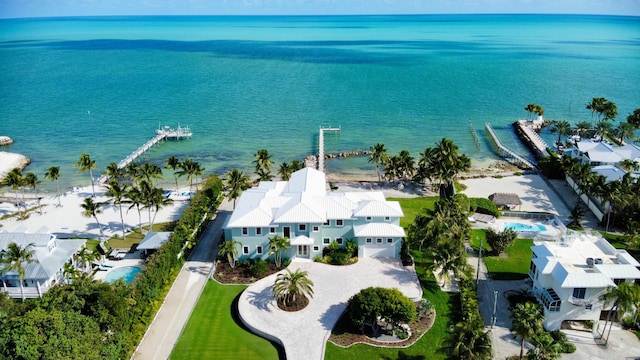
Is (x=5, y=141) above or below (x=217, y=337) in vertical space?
above

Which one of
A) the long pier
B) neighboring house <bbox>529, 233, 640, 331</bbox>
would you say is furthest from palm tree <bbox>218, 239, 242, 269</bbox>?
the long pier

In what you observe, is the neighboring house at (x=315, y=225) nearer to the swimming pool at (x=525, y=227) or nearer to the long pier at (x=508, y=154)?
the swimming pool at (x=525, y=227)

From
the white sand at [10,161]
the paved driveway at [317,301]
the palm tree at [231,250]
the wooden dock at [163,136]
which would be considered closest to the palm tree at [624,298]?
the paved driveway at [317,301]

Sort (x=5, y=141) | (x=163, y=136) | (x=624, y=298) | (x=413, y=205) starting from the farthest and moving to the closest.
A: (x=163, y=136) → (x=5, y=141) → (x=413, y=205) → (x=624, y=298)

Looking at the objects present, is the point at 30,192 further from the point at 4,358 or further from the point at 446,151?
the point at 446,151

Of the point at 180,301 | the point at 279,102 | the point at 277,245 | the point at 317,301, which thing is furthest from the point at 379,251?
the point at 279,102

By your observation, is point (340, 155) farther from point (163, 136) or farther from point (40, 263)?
point (40, 263)

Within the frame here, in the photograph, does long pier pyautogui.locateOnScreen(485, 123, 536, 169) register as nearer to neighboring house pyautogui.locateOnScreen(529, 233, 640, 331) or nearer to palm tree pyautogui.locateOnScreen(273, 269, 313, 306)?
neighboring house pyautogui.locateOnScreen(529, 233, 640, 331)
